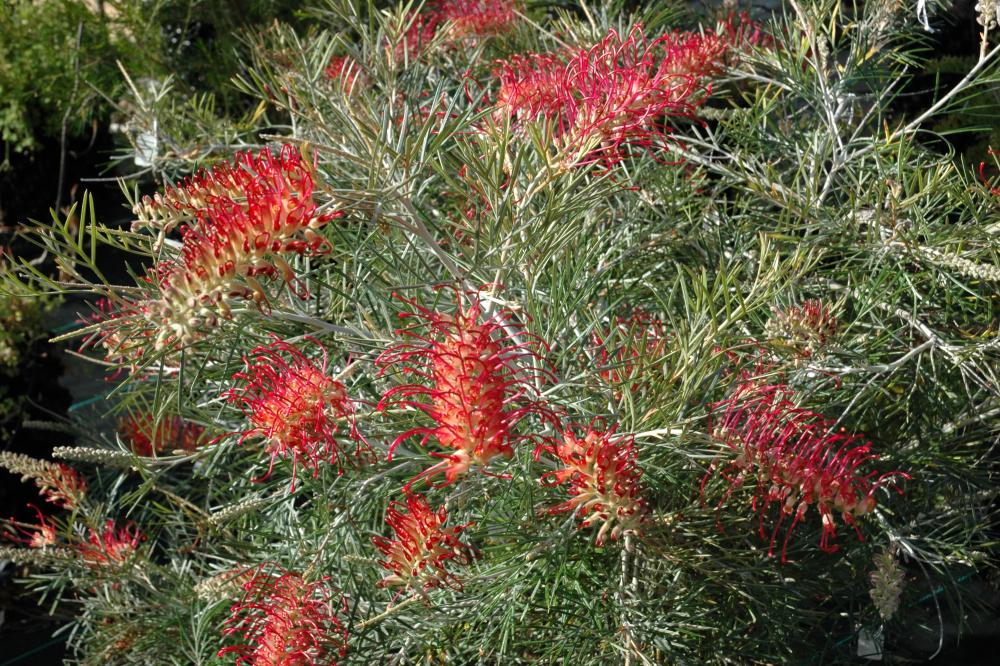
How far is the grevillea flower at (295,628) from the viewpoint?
0.91 metres

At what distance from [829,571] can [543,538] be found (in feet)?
1.32

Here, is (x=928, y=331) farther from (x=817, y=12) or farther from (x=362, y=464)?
(x=362, y=464)

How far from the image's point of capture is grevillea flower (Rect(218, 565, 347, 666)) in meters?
0.91

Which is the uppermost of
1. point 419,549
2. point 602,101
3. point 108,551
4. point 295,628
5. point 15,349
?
point 602,101

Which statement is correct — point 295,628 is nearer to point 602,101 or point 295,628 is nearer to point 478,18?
point 602,101

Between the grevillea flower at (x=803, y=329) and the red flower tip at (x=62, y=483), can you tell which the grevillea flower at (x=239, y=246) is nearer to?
the grevillea flower at (x=803, y=329)

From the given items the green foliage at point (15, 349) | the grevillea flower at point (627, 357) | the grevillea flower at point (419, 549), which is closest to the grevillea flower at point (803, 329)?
the grevillea flower at point (627, 357)

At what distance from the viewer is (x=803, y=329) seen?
3.13ft

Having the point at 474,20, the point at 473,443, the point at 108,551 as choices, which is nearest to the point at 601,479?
the point at 473,443

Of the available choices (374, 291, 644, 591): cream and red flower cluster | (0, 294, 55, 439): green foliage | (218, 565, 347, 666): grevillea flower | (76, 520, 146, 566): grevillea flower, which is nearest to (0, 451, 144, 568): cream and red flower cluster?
(76, 520, 146, 566): grevillea flower

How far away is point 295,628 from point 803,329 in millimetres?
585

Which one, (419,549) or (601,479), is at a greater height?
(601,479)

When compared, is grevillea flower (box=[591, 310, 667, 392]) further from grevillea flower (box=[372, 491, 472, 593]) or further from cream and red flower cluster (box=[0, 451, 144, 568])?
cream and red flower cluster (box=[0, 451, 144, 568])

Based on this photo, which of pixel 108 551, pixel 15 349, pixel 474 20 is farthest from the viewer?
pixel 15 349
